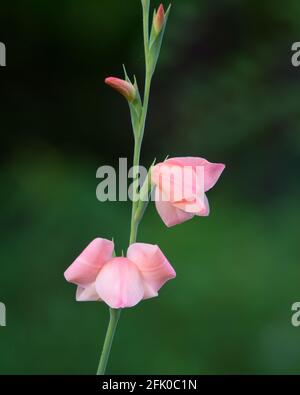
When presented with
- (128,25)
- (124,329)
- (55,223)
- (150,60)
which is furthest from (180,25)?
(150,60)

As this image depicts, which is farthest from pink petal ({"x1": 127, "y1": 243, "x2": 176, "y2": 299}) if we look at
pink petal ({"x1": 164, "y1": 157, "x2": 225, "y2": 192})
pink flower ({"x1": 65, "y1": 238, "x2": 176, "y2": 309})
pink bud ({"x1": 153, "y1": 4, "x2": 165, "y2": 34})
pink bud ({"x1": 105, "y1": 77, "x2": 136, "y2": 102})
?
pink bud ({"x1": 153, "y1": 4, "x2": 165, "y2": 34})

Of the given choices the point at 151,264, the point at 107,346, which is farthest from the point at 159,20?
the point at 107,346

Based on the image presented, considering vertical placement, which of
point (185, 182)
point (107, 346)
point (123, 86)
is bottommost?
point (107, 346)

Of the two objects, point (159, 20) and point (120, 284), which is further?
point (159, 20)

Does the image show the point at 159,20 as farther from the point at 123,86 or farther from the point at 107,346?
the point at 107,346

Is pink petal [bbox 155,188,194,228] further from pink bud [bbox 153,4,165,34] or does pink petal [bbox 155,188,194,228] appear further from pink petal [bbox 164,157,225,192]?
pink bud [bbox 153,4,165,34]
